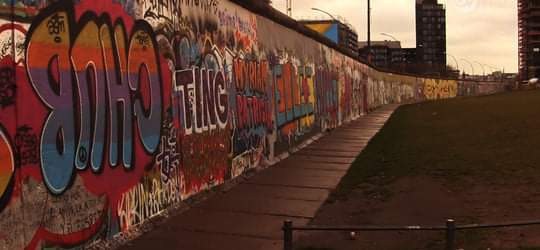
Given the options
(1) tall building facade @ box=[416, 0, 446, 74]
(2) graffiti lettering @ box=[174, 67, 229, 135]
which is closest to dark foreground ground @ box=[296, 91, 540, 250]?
(2) graffiti lettering @ box=[174, 67, 229, 135]

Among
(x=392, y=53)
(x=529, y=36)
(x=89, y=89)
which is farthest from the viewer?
(x=529, y=36)

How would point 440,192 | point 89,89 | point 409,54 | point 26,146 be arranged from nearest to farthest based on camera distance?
point 26,146
point 89,89
point 440,192
point 409,54

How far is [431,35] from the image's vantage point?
106250mm

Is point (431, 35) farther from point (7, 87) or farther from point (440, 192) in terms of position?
point (7, 87)

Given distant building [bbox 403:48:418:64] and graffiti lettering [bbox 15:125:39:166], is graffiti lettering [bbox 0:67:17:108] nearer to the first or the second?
graffiti lettering [bbox 15:125:39:166]

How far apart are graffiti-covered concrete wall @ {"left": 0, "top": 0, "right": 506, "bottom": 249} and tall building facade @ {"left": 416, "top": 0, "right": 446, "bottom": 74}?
86785 mm

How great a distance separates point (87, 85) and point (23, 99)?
964 millimetres

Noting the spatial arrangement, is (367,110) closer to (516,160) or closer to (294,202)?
(516,160)

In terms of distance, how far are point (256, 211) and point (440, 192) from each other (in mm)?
2870

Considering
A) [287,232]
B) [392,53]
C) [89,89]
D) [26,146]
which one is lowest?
[287,232]

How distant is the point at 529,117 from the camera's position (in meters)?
18.8

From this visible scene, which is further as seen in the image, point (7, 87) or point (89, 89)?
point (89, 89)

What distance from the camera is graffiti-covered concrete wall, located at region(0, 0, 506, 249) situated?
4.62 meters

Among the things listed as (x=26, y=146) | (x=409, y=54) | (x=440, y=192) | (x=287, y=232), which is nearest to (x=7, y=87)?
(x=26, y=146)
